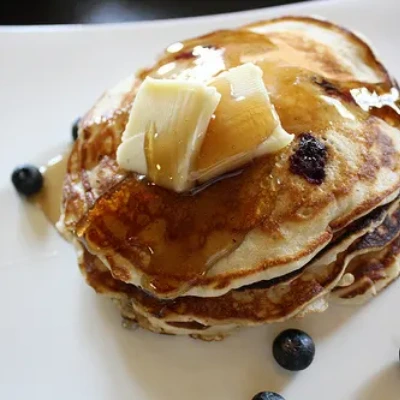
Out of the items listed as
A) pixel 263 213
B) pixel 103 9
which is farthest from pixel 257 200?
pixel 103 9

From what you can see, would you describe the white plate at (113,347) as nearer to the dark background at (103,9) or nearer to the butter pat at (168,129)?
the butter pat at (168,129)

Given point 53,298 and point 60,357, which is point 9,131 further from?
point 60,357

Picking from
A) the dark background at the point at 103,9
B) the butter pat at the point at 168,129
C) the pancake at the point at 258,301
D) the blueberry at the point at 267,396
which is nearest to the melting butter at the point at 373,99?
the pancake at the point at 258,301

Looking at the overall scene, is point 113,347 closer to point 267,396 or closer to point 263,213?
point 267,396

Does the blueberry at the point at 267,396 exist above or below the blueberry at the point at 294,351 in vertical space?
below

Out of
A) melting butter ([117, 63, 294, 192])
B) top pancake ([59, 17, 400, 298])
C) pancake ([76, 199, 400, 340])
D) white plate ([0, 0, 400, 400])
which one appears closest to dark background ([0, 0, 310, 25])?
white plate ([0, 0, 400, 400])

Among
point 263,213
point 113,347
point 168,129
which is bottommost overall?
point 113,347
